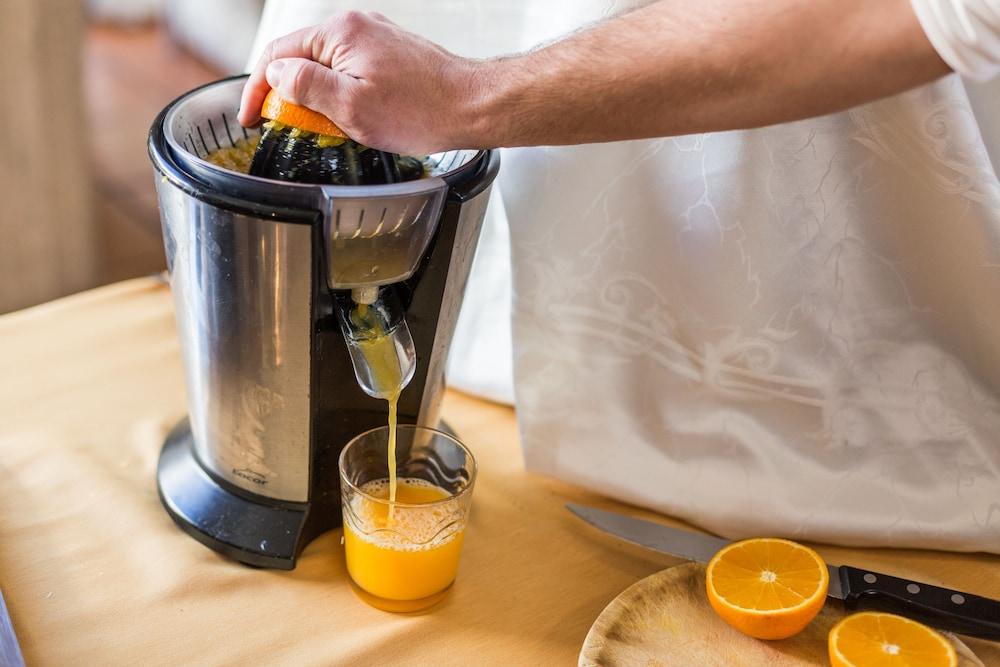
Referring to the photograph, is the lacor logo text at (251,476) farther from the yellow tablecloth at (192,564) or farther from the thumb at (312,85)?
the thumb at (312,85)

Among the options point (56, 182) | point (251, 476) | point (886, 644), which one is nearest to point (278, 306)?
point (251, 476)

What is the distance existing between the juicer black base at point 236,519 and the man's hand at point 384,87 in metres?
0.31

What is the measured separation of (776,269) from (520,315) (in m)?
0.21

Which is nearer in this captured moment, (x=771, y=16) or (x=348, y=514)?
(x=771, y=16)

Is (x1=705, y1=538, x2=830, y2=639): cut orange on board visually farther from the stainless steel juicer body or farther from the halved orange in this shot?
the halved orange

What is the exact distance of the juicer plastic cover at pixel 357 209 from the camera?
0.66 metres

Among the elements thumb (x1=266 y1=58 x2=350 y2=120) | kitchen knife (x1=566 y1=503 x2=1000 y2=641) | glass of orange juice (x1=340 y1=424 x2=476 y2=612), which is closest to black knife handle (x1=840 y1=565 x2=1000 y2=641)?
kitchen knife (x1=566 y1=503 x2=1000 y2=641)

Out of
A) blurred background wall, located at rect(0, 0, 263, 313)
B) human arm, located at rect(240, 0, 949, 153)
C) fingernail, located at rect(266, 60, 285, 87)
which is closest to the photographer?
human arm, located at rect(240, 0, 949, 153)

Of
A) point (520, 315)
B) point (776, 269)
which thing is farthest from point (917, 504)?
point (520, 315)

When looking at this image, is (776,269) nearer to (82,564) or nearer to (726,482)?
(726,482)

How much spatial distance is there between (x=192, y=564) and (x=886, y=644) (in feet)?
1.63

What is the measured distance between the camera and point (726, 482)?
0.89 meters

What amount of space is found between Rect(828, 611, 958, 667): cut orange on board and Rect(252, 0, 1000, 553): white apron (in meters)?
0.15

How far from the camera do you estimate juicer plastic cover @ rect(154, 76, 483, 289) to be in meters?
0.66
